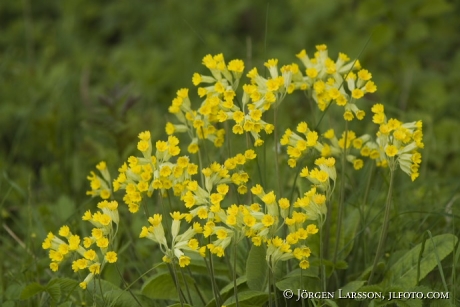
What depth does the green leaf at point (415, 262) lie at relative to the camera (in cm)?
251

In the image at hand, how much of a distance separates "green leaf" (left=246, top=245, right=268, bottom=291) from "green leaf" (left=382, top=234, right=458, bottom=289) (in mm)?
440

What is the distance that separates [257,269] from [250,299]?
111 millimetres

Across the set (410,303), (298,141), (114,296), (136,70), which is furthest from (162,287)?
(136,70)

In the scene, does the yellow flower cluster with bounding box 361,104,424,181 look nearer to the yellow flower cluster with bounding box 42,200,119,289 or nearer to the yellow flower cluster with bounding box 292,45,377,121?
the yellow flower cluster with bounding box 292,45,377,121

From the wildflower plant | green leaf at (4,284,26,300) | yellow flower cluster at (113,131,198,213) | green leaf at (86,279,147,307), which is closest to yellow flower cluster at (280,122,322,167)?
the wildflower plant

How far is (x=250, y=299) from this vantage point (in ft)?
8.00

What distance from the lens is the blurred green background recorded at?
154 inches

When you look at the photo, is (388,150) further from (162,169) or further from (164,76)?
(164,76)

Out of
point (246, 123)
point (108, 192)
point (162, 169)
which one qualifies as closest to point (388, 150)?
point (246, 123)

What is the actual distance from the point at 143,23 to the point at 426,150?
3.27 m

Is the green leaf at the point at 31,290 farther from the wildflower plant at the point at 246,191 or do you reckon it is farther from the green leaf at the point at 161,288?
the green leaf at the point at 161,288

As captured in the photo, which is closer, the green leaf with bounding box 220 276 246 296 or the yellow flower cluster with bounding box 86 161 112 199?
the green leaf with bounding box 220 276 246 296

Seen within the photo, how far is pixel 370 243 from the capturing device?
292cm

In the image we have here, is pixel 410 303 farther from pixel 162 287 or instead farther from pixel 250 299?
pixel 162 287
